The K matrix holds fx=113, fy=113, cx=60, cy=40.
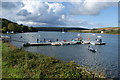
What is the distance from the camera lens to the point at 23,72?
10.8 m

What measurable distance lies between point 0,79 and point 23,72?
2020mm

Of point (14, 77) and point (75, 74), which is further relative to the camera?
point (75, 74)

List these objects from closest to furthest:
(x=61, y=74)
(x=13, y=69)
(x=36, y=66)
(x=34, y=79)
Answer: (x=34, y=79), (x=61, y=74), (x=13, y=69), (x=36, y=66)

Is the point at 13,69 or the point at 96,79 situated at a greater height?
the point at 13,69

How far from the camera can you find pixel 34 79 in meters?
9.33

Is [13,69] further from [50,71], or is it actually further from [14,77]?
[50,71]

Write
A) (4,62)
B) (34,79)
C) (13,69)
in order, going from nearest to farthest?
1. (34,79)
2. (13,69)
3. (4,62)

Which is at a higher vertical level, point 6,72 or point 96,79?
point 6,72

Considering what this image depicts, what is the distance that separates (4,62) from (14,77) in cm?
429

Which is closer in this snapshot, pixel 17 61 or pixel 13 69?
pixel 13 69

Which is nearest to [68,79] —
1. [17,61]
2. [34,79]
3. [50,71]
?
[50,71]

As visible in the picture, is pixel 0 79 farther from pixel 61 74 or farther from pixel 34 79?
pixel 61 74

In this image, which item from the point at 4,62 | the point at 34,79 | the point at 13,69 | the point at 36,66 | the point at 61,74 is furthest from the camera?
the point at 4,62

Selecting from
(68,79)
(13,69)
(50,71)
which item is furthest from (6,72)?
(68,79)
